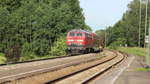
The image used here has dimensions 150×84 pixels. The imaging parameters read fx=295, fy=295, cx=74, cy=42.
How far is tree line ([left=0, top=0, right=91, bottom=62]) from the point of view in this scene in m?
64.4

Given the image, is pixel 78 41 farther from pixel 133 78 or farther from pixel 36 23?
pixel 36 23

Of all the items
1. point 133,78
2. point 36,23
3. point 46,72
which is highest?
point 36,23

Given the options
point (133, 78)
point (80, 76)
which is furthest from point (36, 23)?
point (133, 78)

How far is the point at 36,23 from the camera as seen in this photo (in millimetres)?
68000

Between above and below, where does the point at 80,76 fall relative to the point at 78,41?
below

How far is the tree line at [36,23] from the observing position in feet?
211

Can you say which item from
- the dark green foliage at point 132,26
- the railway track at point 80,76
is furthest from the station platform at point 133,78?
the dark green foliage at point 132,26

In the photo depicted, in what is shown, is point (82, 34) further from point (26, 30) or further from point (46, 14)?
point (26, 30)

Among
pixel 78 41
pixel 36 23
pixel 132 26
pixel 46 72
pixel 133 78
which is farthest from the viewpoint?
pixel 132 26

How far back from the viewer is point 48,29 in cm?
6519

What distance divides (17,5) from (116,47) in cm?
3002

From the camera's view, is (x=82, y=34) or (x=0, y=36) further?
(x=0, y=36)

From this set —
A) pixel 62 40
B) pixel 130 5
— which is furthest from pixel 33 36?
pixel 130 5

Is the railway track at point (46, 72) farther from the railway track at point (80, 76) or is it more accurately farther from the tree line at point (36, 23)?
the tree line at point (36, 23)
